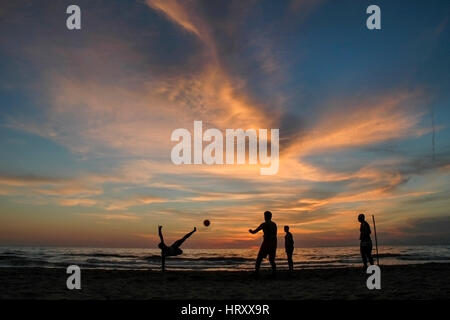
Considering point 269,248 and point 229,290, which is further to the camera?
point 269,248

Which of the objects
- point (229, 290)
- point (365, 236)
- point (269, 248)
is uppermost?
point (365, 236)

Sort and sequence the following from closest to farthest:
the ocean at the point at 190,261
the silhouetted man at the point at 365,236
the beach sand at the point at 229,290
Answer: the beach sand at the point at 229,290
the silhouetted man at the point at 365,236
the ocean at the point at 190,261

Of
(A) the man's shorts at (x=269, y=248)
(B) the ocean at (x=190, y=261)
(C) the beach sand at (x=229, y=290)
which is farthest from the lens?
(B) the ocean at (x=190, y=261)

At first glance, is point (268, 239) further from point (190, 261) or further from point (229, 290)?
point (190, 261)

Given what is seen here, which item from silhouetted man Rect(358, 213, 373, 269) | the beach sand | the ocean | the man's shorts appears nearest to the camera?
the beach sand

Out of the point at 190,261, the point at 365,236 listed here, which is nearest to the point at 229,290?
the point at 365,236

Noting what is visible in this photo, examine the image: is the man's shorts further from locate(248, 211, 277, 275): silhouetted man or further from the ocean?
the ocean

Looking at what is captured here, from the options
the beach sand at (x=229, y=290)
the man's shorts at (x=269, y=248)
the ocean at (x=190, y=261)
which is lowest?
the ocean at (x=190, y=261)

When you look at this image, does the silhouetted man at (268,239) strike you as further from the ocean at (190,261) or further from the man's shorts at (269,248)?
the ocean at (190,261)

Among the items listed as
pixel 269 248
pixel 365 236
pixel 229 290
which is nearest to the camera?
pixel 229 290

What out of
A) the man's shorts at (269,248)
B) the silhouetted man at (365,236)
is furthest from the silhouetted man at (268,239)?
the silhouetted man at (365,236)

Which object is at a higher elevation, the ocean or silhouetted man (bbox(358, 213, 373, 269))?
silhouetted man (bbox(358, 213, 373, 269))

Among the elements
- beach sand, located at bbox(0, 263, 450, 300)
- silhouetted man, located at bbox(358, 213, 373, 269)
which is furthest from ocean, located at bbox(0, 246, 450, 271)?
beach sand, located at bbox(0, 263, 450, 300)
